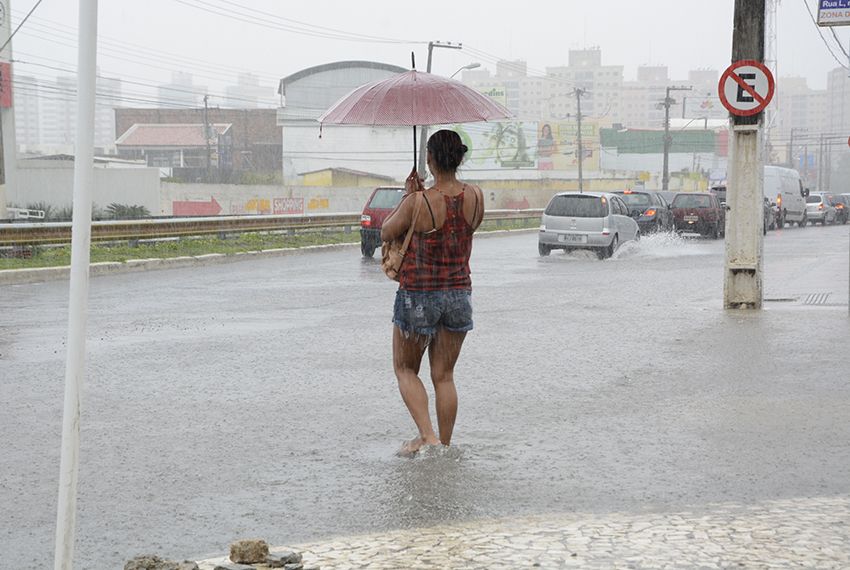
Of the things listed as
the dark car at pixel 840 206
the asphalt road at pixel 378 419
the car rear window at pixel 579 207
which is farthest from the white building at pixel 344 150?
the asphalt road at pixel 378 419

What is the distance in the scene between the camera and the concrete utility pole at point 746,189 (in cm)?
1411

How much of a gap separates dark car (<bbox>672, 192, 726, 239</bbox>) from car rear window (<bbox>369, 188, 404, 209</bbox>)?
45.2 ft

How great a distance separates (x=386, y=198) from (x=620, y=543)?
26.2m

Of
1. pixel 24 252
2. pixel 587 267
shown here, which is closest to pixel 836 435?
pixel 587 267

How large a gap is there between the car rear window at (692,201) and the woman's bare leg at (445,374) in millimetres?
35546

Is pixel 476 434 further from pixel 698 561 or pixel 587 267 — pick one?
pixel 587 267

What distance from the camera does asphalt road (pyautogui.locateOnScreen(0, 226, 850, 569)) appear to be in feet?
18.8

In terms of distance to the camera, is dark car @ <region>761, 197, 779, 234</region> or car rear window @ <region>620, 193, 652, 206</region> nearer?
car rear window @ <region>620, 193, 652, 206</region>

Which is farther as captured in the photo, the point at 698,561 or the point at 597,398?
the point at 597,398

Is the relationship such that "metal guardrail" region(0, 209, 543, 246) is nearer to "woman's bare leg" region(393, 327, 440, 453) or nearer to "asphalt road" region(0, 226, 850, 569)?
"asphalt road" region(0, 226, 850, 569)

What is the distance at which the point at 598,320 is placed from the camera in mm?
13844

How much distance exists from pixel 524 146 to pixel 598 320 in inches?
4220

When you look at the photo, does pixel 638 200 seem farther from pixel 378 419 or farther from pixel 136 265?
pixel 378 419

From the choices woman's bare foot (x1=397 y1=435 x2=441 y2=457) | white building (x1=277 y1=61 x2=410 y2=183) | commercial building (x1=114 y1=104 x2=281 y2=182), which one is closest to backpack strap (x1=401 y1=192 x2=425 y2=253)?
woman's bare foot (x1=397 y1=435 x2=441 y2=457)
